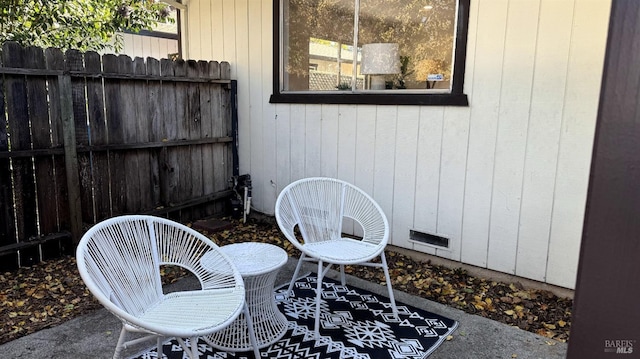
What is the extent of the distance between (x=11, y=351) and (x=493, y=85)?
10.9 feet

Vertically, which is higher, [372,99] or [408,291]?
[372,99]

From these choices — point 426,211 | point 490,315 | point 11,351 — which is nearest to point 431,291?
point 490,315

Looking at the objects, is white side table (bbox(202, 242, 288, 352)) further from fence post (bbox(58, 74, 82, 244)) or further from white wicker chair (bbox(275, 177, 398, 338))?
fence post (bbox(58, 74, 82, 244))

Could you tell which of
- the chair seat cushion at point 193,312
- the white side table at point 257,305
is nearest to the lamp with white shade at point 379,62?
the white side table at point 257,305

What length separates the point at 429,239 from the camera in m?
3.38

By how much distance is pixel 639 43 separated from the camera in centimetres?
46

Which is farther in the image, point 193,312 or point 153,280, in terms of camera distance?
point 153,280

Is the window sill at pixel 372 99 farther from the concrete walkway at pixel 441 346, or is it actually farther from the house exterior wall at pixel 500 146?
the concrete walkway at pixel 441 346

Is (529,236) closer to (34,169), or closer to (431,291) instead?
(431,291)

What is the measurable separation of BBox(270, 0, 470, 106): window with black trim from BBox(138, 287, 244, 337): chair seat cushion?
219 cm

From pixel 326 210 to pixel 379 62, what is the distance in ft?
4.61

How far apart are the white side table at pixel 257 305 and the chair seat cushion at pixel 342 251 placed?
0.76 ft

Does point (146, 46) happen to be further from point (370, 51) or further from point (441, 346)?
point (441, 346)

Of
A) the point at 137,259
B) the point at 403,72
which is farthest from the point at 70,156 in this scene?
the point at 403,72
